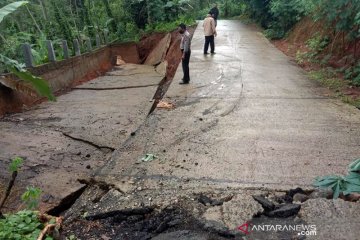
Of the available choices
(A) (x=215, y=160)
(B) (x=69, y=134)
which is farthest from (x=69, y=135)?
A: (A) (x=215, y=160)

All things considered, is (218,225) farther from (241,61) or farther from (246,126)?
(241,61)

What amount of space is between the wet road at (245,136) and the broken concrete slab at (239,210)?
40cm

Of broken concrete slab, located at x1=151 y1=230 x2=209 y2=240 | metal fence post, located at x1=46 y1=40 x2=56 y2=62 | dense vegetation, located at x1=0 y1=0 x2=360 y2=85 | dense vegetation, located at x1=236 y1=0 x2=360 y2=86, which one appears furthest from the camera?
dense vegetation, located at x1=0 y1=0 x2=360 y2=85

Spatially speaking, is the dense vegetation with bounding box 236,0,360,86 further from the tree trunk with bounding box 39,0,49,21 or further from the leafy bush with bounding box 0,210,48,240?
the tree trunk with bounding box 39,0,49,21

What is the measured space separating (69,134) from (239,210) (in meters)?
3.79

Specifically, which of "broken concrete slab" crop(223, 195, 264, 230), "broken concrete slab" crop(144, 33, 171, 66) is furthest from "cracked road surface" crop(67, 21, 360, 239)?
"broken concrete slab" crop(144, 33, 171, 66)

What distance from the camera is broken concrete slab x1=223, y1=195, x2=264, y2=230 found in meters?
3.30

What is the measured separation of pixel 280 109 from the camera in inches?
272

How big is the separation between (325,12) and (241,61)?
3.19 m

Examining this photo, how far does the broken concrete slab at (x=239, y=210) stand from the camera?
3305 mm

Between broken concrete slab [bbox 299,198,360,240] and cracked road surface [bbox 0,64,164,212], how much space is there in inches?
114

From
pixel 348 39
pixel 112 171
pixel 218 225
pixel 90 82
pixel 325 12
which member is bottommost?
pixel 90 82

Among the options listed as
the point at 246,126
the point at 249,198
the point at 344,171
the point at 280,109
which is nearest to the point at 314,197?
the point at 249,198

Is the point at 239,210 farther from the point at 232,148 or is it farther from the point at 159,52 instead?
the point at 159,52
